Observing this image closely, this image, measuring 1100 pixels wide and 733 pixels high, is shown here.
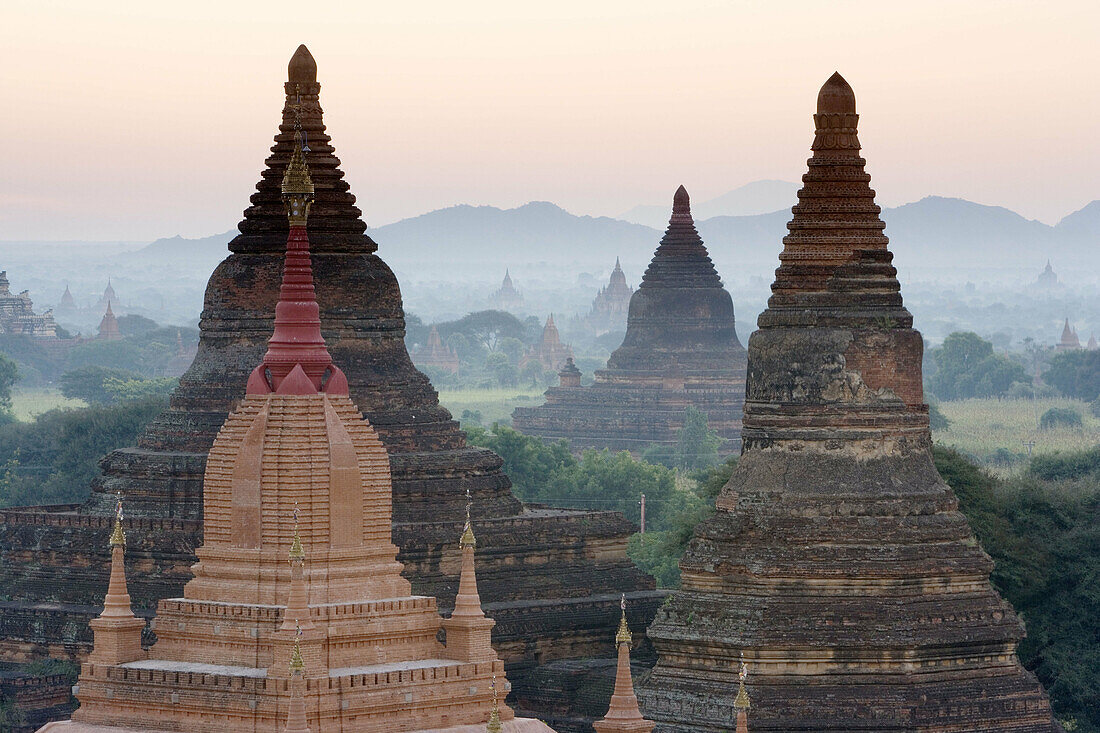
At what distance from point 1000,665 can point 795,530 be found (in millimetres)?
2700

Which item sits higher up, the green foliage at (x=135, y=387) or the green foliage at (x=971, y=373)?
the green foliage at (x=971, y=373)

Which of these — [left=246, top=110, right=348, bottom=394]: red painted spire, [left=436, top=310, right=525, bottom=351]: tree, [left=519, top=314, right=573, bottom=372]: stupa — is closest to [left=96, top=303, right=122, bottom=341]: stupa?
[left=519, top=314, right=573, bottom=372]: stupa

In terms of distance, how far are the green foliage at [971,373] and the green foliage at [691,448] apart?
45.8 metres

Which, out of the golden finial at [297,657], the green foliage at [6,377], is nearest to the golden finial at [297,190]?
the golden finial at [297,657]

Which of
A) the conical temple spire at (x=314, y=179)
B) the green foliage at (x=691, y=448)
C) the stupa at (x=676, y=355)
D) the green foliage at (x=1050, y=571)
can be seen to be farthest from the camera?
the stupa at (x=676, y=355)

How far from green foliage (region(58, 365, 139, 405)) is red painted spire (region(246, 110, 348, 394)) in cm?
8791

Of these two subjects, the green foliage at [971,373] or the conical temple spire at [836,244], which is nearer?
the conical temple spire at [836,244]

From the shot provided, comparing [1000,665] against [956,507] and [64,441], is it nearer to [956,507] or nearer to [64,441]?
[956,507]

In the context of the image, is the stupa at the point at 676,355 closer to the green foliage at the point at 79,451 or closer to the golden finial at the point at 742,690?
the green foliage at the point at 79,451

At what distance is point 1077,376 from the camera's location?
12519 cm

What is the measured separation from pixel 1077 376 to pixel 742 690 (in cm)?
9637

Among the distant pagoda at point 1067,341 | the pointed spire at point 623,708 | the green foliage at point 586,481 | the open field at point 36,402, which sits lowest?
the pointed spire at point 623,708

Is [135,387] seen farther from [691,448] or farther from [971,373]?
[691,448]

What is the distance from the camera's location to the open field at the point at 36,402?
394 ft
